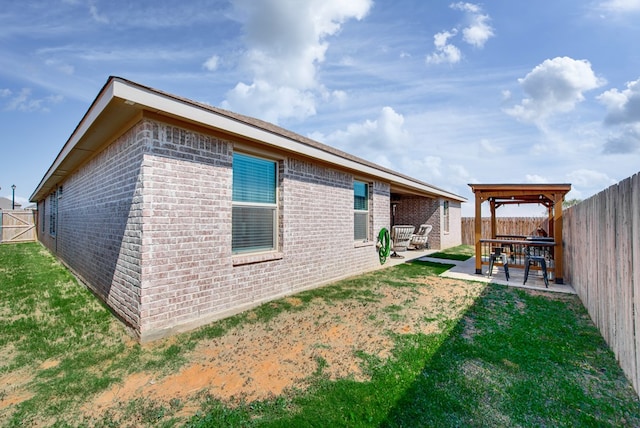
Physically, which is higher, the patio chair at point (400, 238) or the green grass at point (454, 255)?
the patio chair at point (400, 238)

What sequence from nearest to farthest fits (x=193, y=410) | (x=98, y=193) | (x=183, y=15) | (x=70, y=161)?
(x=193, y=410)
(x=98, y=193)
(x=183, y=15)
(x=70, y=161)

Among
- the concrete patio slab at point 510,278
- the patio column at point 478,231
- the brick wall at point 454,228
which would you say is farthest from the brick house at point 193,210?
the brick wall at point 454,228

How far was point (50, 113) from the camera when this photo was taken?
21.9ft

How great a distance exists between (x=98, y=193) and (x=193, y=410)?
5.42 meters

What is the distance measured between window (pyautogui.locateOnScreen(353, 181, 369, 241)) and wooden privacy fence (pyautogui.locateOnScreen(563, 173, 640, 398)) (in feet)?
16.1

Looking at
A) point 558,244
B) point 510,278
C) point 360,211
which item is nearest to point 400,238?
point 360,211

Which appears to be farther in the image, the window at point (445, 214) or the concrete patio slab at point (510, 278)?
the window at point (445, 214)

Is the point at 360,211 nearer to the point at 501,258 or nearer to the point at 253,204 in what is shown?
the point at 253,204

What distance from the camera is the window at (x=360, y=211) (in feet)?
27.3

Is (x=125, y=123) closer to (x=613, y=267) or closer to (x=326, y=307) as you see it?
(x=326, y=307)

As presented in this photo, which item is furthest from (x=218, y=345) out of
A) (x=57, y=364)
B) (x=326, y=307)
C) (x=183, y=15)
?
(x=183, y=15)

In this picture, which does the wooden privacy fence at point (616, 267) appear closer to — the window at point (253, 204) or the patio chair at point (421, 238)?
the window at point (253, 204)

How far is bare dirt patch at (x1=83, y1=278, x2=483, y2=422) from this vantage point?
105 inches

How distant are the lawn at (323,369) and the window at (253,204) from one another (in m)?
1.20
